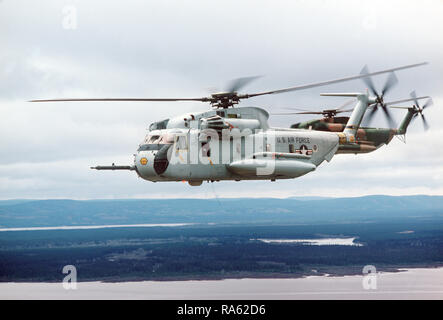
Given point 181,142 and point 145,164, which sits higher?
point 181,142

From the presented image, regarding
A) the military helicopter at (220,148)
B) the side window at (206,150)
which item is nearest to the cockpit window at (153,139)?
the military helicopter at (220,148)

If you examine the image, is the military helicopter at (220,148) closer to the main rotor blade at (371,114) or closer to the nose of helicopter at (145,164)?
the nose of helicopter at (145,164)

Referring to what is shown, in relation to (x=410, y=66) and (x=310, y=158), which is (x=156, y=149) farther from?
(x=410, y=66)

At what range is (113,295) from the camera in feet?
618

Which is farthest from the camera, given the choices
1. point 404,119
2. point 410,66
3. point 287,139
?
point 404,119

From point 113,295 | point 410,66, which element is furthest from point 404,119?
point 113,295

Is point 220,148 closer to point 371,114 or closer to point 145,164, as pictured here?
point 145,164

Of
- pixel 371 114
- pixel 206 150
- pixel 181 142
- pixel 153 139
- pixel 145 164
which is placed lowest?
pixel 145 164

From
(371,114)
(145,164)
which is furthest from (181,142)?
(371,114)

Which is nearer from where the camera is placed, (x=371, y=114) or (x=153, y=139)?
(x=153, y=139)

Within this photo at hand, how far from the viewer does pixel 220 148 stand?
88.5 feet

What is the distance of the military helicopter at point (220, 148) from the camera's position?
25.9 metres
